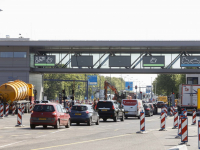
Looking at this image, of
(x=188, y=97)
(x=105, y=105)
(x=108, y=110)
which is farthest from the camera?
(x=188, y=97)

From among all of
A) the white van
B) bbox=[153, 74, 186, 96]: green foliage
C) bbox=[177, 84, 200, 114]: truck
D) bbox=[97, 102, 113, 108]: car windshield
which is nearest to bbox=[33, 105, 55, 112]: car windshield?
bbox=[97, 102, 113, 108]: car windshield

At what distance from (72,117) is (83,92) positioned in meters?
147

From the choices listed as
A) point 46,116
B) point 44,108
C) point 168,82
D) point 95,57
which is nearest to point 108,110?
point 44,108

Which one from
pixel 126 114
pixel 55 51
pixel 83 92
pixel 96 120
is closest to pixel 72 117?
pixel 96 120

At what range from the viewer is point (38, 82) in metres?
66.2

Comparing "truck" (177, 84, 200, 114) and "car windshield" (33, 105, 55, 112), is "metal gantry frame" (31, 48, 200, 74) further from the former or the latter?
"car windshield" (33, 105, 55, 112)

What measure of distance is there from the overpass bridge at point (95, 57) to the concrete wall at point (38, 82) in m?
0.13

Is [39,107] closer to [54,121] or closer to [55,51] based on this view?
[54,121]

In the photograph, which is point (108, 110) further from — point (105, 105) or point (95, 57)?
point (95, 57)

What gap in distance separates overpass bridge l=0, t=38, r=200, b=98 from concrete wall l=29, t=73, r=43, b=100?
13cm

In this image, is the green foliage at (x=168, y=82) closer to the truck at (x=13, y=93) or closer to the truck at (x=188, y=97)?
the truck at (x=188, y=97)

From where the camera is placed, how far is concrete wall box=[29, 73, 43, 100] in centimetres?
6269

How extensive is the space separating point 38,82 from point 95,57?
28.8ft

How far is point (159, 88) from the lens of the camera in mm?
140125
